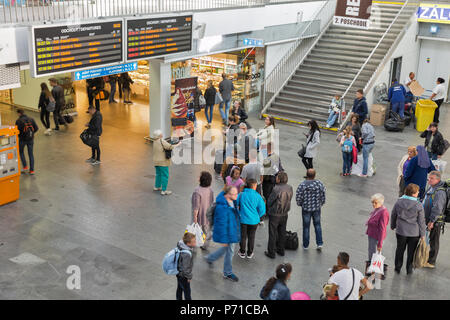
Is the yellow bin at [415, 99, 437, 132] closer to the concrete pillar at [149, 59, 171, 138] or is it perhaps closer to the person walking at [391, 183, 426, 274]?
the concrete pillar at [149, 59, 171, 138]

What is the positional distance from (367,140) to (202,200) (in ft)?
19.0

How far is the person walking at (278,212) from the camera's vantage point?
29.2ft

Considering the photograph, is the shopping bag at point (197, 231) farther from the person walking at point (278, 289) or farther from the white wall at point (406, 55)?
the white wall at point (406, 55)

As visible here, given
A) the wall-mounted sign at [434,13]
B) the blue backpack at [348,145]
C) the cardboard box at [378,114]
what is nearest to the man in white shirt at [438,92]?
the cardboard box at [378,114]

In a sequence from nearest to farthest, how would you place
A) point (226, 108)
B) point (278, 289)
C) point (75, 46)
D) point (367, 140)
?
1. point (278, 289)
2. point (75, 46)
3. point (367, 140)
4. point (226, 108)

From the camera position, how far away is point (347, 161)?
13.2m

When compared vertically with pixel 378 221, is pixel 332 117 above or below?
below

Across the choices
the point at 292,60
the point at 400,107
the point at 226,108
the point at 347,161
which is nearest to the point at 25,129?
the point at 226,108

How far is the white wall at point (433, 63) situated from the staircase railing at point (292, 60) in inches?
167

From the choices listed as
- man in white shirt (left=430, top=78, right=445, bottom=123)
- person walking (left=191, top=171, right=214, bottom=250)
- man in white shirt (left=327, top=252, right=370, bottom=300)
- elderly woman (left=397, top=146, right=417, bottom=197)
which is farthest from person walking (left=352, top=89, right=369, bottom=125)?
man in white shirt (left=327, top=252, right=370, bottom=300)

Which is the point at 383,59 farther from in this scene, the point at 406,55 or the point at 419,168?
the point at 419,168
